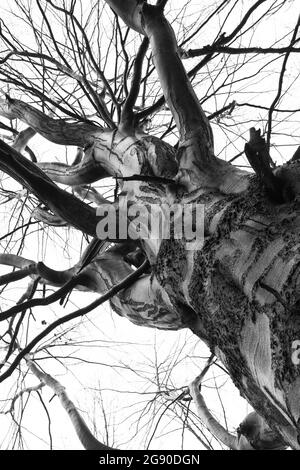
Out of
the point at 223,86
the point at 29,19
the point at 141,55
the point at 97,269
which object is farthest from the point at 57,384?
the point at 29,19

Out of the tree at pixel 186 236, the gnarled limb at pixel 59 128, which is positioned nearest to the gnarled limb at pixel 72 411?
the tree at pixel 186 236

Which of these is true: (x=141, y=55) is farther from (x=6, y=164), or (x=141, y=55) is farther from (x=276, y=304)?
(x=276, y=304)

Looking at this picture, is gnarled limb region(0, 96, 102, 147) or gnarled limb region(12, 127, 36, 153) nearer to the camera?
gnarled limb region(0, 96, 102, 147)

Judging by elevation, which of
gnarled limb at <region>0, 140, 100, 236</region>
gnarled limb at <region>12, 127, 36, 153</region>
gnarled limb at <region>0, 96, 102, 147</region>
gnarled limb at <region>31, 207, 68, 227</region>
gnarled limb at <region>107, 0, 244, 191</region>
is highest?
gnarled limb at <region>12, 127, 36, 153</region>

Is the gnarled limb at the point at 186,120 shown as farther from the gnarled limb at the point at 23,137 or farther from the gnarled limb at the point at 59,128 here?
the gnarled limb at the point at 23,137

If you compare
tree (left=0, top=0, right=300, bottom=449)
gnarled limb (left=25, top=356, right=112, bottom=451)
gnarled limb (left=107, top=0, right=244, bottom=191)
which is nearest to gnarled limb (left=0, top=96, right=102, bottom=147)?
tree (left=0, top=0, right=300, bottom=449)

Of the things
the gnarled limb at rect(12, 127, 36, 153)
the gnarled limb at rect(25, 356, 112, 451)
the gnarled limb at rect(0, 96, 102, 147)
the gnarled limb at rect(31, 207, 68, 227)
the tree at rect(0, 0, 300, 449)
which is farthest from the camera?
the gnarled limb at rect(12, 127, 36, 153)

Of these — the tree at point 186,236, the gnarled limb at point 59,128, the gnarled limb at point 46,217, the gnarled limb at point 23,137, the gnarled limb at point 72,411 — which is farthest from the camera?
the gnarled limb at point 23,137

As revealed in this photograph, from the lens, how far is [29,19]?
9.30 feet

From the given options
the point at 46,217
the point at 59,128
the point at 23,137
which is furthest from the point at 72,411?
the point at 23,137

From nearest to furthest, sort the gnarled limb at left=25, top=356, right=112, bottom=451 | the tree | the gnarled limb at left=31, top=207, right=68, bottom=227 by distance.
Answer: the tree, the gnarled limb at left=25, top=356, right=112, bottom=451, the gnarled limb at left=31, top=207, right=68, bottom=227

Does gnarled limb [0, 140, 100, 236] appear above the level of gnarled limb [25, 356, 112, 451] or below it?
above

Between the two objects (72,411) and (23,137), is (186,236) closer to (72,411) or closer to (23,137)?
(72,411)

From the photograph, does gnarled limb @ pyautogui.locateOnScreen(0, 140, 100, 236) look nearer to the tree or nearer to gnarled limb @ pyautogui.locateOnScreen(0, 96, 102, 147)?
the tree
